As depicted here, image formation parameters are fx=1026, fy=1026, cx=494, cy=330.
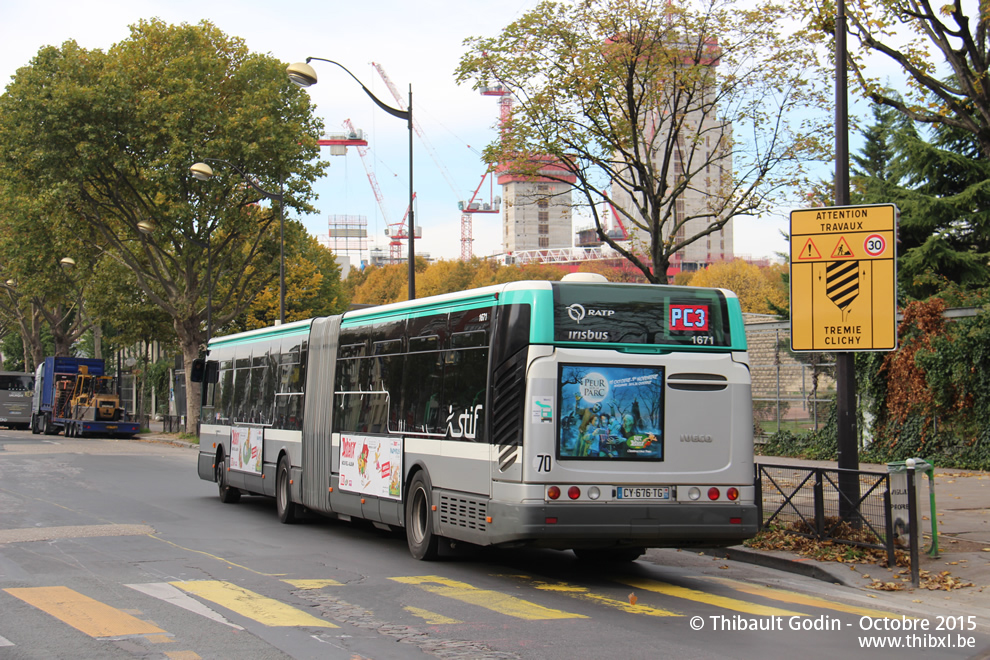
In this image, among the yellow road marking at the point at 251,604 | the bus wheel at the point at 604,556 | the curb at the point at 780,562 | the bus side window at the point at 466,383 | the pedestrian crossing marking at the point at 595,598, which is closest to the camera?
the yellow road marking at the point at 251,604

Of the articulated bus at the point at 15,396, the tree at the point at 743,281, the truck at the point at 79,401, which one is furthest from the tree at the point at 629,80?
the tree at the point at 743,281

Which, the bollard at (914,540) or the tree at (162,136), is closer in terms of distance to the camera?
the bollard at (914,540)

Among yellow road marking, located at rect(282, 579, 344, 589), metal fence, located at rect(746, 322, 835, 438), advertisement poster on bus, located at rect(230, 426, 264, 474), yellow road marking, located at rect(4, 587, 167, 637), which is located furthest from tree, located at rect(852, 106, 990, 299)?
yellow road marking, located at rect(4, 587, 167, 637)

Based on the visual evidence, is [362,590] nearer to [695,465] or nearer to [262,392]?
[695,465]

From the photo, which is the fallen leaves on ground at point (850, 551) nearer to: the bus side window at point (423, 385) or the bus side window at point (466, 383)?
the bus side window at point (466, 383)

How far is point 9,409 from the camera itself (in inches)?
2379

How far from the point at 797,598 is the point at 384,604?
4.01 meters

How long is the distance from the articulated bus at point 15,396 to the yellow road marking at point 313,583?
55.3 meters

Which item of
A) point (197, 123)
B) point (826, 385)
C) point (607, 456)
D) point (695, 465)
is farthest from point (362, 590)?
point (197, 123)

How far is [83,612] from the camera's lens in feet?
27.8

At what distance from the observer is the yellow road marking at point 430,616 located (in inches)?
324

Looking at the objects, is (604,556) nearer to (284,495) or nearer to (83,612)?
(83,612)

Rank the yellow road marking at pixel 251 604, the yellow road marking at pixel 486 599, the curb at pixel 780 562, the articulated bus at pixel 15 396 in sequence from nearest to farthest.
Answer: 1. the yellow road marking at pixel 251 604
2. the yellow road marking at pixel 486 599
3. the curb at pixel 780 562
4. the articulated bus at pixel 15 396

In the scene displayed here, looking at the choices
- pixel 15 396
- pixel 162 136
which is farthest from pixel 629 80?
pixel 15 396
